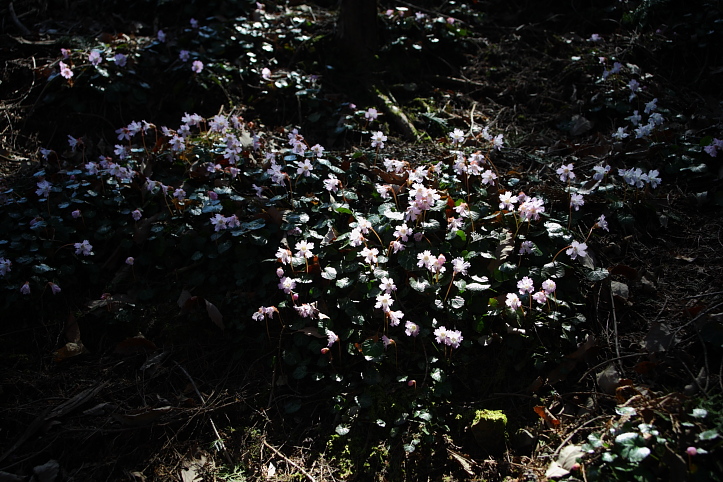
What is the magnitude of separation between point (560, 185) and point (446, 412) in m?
1.67

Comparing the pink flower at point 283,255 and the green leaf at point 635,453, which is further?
the pink flower at point 283,255

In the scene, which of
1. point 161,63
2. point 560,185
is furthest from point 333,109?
point 560,185

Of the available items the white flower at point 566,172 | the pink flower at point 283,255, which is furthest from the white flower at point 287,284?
the white flower at point 566,172

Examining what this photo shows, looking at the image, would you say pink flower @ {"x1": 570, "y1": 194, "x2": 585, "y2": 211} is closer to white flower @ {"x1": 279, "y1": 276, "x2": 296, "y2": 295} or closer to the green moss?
the green moss

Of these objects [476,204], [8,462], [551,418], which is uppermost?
[476,204]

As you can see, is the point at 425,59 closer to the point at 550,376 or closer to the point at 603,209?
the point at 603,209

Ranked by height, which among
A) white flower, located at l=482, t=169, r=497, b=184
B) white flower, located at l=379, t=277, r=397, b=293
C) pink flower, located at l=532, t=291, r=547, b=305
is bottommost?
white flower, located at l=379, t=277, r=397, b=293

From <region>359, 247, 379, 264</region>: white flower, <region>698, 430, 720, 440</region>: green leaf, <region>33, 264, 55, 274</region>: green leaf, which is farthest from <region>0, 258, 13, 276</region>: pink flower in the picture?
<region>698, 430, 720, 440</region>: green leaf

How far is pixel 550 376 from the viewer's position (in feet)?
7.71

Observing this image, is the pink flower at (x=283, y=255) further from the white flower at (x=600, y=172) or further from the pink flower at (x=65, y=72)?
the pink flower at (x=65, y=72)

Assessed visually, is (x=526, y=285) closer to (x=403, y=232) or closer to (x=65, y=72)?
(x=403, y=232)

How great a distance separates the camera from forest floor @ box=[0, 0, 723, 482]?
2178 millimetres

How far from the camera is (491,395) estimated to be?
238cm

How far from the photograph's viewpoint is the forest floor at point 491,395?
2.18 metres
